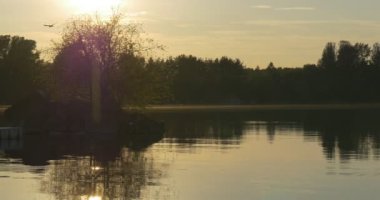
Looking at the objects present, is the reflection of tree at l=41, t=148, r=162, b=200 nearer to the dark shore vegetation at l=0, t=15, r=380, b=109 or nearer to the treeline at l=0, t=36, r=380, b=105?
the dark shore vegetation at l=0, t=15, r=380, b=109

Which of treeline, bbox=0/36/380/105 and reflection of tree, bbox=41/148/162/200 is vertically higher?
treeline, bbox=0/36/380/105

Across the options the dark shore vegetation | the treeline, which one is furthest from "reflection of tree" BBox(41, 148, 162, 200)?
the treeline

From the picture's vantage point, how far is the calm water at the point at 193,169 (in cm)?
2423

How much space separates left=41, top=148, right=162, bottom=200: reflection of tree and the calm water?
0.03 meters

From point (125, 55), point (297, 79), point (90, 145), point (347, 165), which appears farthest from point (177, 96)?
point (347, 165)

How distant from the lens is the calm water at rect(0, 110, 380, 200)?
24234 millimetres

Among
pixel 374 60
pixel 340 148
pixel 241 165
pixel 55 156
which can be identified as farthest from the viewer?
pixel 374 60

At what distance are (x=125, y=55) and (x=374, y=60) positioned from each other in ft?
434

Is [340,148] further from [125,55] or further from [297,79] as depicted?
[297,79]

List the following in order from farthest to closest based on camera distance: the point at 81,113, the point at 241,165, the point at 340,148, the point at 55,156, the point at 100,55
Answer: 1. the point at 100,55
2. the point at 81,113
3. the point at 340,148
4. the point at 55,156
5. the point at 241,165

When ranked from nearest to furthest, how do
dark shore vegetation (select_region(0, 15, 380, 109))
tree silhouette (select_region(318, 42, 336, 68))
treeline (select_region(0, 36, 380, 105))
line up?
dark shore vegetation (select_region(0, 15, 380, 109))
treeline (select_region(0, 36, 380, 105))
tree silhouette (select_region(318, 42, 336, 68))

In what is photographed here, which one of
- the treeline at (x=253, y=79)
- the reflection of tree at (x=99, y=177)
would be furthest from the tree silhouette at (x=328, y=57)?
the reflection of tree at (x=99, y=177)

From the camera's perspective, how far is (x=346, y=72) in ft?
577

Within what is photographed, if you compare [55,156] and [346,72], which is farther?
[346,72]
